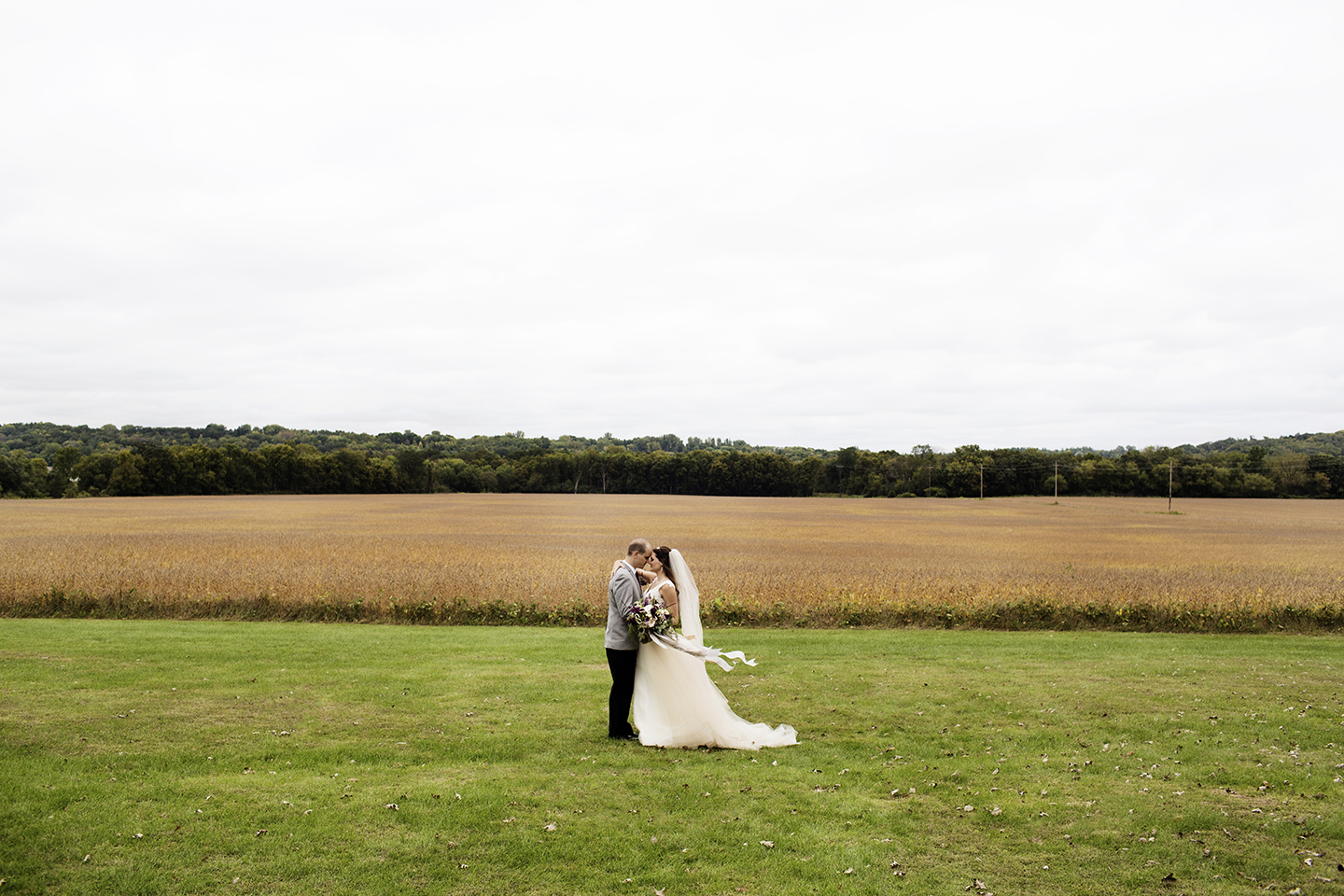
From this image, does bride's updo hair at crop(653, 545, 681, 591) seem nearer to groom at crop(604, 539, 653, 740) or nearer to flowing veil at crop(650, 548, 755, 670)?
flowing veil at crop(650, 548, 755, 670)

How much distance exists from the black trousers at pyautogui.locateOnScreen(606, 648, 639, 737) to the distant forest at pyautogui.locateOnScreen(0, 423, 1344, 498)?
4438 inches

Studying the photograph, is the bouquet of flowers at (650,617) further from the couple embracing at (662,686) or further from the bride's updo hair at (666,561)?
the bride's updo hair at (666,561)

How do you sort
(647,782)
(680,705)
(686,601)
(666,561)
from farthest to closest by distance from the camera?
(686,601), (666,561), (680,705), (647,782)

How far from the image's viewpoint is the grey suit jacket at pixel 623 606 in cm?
962

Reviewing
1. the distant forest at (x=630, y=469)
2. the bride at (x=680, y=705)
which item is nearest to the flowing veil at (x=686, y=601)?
the bride at (x=680, y=705)

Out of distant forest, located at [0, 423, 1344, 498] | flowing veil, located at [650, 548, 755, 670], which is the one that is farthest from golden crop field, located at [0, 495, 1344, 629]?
distant forest, located at [0, 423, 1344, 498]

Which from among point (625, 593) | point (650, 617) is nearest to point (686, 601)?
point (650, 617)

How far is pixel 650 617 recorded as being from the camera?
9430 mm

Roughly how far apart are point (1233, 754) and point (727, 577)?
18226 millimetres

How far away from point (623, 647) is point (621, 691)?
55 cm

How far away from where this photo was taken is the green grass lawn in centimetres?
598

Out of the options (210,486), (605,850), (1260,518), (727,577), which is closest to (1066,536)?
(1260,518)

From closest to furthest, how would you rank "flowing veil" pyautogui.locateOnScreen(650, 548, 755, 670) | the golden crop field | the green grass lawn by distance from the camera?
the green grass lawn → "flowing veil" pyautogui.locateOnScreen(650, 548, 755, 670) → the golden crop field

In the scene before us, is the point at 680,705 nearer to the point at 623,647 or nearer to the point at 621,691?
the point at 621,691
